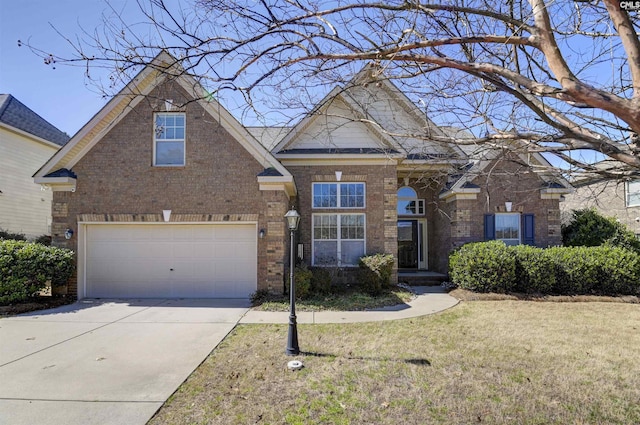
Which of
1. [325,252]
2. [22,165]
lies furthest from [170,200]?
[22,165]

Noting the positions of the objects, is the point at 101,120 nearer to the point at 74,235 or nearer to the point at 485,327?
the point at 74,235

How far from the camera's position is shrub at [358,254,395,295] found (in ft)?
36.6

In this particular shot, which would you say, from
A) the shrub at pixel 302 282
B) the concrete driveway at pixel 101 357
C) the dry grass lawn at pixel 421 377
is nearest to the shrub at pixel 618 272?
the dry grass lawn at pixel 421 377

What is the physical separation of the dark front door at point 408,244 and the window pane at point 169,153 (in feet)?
29.7

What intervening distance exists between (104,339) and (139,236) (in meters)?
4.51

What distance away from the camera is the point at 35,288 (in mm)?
9422

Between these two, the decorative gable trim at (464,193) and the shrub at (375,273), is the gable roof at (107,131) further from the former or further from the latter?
the decorative gable trim at (464,193)

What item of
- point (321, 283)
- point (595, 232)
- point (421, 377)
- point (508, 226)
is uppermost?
point (508, 226)

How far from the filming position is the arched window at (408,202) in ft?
50.8

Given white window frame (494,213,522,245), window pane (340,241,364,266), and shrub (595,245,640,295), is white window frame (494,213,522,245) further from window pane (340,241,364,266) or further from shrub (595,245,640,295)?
window pane (340,241,364,266)

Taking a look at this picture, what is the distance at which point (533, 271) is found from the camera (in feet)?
36.3

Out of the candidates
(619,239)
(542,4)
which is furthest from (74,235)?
(619,239)

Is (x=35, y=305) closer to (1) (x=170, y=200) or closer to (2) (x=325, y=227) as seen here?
(1) (x=170, y=200)

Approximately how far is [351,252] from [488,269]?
4.24 metres
